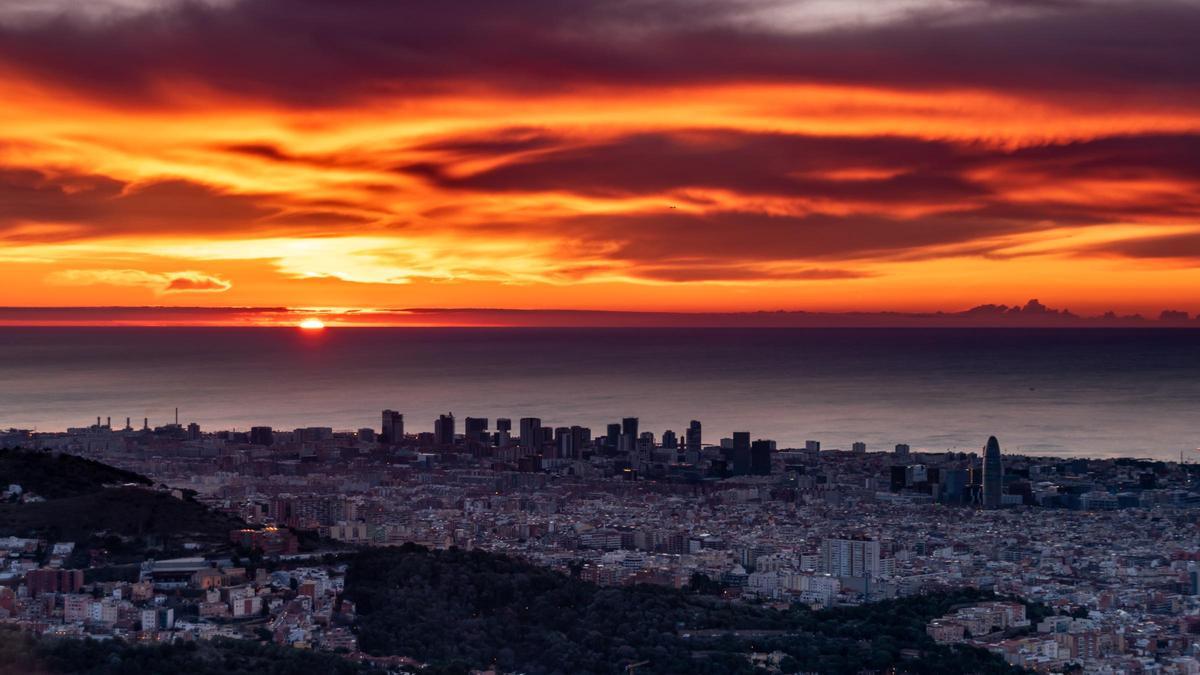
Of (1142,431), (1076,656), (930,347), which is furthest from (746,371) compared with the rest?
(1076,656)

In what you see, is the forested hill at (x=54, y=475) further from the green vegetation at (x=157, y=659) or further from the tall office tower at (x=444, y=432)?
the tall office tower at (x=444, y=432)

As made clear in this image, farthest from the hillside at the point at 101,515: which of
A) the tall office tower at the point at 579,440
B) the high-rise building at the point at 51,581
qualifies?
the tall office tower at the point at 579,440

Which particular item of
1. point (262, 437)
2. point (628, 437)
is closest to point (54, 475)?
point (262, 437)

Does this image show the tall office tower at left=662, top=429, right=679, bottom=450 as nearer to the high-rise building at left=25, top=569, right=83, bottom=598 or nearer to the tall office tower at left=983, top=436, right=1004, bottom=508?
the tall office tower at left=983, top=436, right=1004, bottom=508

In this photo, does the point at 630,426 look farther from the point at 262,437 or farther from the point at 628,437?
the point at 262,437

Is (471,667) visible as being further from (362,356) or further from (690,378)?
(362,356)

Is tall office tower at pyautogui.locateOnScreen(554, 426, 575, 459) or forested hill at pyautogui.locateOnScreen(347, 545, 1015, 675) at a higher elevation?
tall office tower at pyautogui.locateOnScreen(554, 426, 575, 459)

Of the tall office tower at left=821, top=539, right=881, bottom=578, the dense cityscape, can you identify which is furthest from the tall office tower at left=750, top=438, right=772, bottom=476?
the tall office tower at left=821, top=539, right=881, bottom=578
